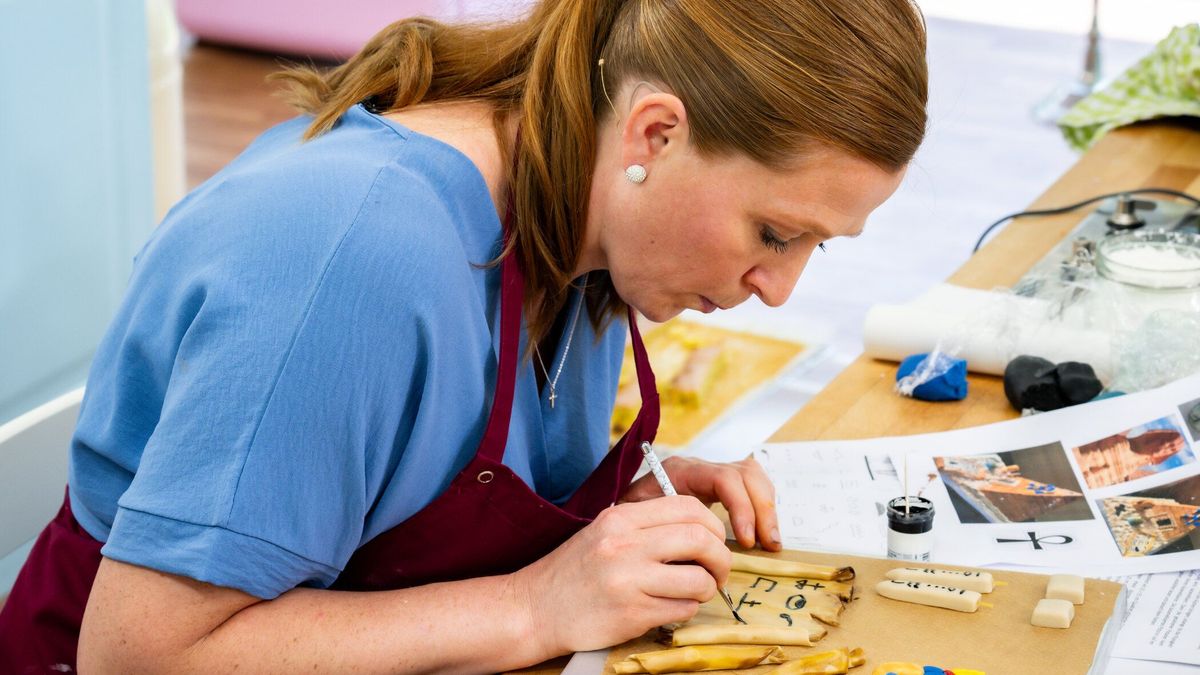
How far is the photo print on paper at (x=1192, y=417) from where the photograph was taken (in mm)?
1444

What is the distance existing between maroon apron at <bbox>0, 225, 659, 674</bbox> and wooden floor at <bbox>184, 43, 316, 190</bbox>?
3.51m

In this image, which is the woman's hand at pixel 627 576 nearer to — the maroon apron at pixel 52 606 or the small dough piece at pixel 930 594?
the small dough piece at pixel 930 594

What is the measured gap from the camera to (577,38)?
1.19 meters

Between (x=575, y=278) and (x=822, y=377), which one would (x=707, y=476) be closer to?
(x=575, y=278)

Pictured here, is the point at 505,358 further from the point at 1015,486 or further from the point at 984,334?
the point at 984,334

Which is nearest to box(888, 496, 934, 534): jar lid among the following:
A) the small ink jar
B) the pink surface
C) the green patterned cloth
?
the small ink jar

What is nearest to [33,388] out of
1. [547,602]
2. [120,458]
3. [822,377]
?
[120,458]

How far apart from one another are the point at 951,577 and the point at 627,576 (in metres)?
0.31

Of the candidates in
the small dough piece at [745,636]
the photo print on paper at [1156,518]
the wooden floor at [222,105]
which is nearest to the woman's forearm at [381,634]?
the small dough piece at [745,636]

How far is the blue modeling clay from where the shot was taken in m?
1.63

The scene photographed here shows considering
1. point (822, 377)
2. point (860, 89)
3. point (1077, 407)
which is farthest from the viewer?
point (822, 377)

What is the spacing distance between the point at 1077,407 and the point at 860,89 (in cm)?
63

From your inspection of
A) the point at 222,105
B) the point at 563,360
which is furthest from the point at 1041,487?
the point at 222,105

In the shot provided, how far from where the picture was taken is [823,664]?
1059 millimetres
